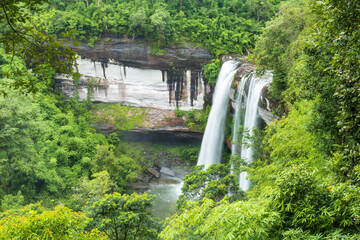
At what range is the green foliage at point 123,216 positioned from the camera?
27.7 ft

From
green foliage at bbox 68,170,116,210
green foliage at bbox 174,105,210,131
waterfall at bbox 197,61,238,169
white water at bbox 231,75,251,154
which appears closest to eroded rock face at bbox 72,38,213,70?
waterfall at bbox 197,61,238,169

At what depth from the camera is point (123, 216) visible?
328 inches

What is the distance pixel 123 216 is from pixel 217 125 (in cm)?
1210

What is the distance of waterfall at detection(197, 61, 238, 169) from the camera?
60.7ft

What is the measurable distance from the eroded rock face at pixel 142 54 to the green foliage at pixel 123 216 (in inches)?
556

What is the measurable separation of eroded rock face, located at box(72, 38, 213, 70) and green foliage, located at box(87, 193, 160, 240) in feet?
46.4

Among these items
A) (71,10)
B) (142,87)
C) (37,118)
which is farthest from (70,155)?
(71,10)

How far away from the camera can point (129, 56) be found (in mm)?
21703

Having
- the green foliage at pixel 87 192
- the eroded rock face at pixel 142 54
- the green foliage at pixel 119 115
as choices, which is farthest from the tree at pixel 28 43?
the green foliage at pixel 119 115

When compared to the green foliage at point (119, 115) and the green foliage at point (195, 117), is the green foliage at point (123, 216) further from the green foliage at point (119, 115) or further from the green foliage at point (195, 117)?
the green foliage at point (119, 115)

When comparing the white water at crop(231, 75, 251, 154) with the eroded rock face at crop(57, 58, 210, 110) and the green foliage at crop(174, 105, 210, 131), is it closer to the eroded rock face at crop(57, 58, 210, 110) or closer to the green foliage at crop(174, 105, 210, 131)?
the green foliage at crop(174, 105, 210, 131)

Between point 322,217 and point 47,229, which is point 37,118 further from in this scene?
point 322,217

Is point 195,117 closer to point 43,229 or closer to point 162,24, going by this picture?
point 162,24

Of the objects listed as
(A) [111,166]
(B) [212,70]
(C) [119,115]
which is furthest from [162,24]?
(A) [111,166]
